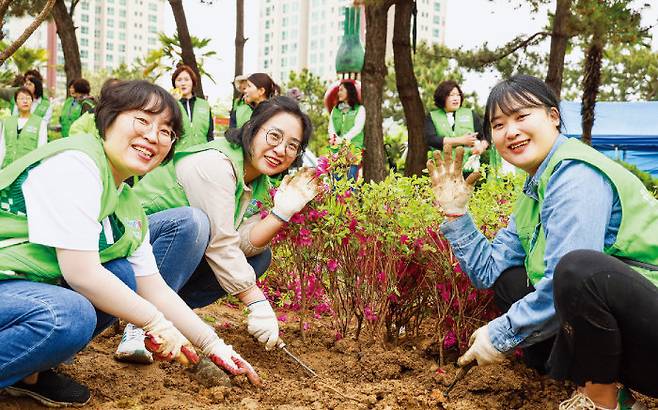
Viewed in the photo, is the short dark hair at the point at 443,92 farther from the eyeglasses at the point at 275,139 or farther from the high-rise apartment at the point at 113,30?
the high-rise apartment at the point at 113,30

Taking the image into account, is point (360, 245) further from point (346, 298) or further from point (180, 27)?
point (180, 27)

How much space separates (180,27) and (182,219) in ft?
25.1

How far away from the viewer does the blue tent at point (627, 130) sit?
1445 centimetres

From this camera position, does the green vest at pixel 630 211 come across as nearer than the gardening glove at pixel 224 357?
Yes

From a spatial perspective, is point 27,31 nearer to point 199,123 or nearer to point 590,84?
point 199,123

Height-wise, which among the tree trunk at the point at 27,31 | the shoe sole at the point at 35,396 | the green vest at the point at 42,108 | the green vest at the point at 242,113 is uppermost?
the tree trunk at the point at 27,31

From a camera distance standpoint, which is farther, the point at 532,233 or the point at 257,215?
the point at 257,215

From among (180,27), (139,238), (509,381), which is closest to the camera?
(139,238)

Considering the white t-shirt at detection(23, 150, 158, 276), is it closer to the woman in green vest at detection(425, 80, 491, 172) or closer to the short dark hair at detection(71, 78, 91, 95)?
the woman in green vest at detection(425, 80, 491, 172)

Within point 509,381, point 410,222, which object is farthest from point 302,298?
point 509,381

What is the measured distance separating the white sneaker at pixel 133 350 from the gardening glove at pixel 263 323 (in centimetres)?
40

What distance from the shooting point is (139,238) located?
91.6 inches

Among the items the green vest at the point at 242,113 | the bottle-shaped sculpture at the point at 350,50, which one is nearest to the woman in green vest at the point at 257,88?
the green vest at the point at 242,113

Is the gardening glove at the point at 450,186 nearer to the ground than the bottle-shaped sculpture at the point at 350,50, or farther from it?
nearer to the ground
